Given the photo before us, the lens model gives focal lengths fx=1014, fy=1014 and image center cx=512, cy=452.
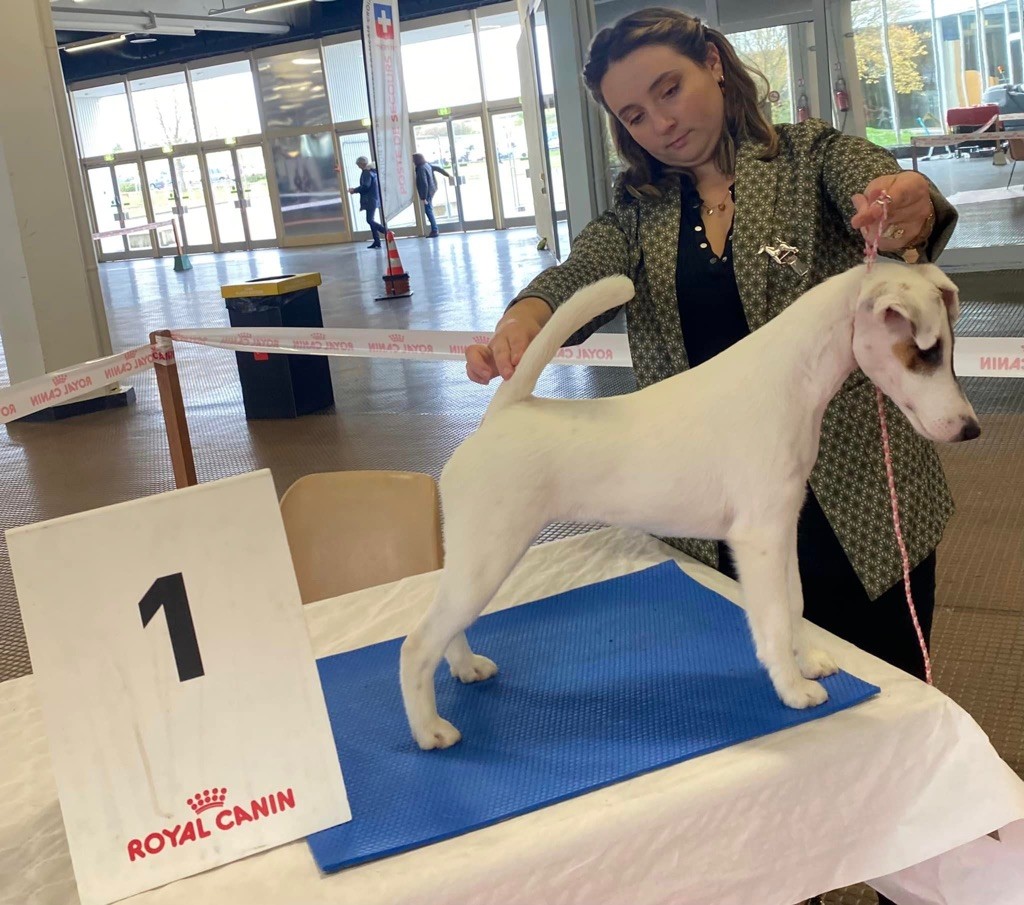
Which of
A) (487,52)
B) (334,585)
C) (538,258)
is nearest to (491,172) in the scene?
(487,52)

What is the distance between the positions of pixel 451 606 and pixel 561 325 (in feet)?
1.23

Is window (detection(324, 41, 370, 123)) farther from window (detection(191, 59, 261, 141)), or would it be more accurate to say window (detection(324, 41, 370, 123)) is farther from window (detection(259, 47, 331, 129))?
window (detection(191, 59, 261, 141))

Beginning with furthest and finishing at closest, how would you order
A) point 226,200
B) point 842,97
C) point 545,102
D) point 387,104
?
point 226,200 → point 545,102 → point 387,104 → point 842,97

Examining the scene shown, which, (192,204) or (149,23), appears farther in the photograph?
(192,204)

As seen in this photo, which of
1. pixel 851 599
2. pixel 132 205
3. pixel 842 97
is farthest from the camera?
pixel 132 205

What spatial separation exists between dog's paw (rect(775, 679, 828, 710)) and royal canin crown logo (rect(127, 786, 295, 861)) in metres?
0.62

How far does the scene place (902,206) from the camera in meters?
1.36

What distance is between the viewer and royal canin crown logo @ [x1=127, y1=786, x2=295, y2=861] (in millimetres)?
1126

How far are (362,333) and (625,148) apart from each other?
190 cm

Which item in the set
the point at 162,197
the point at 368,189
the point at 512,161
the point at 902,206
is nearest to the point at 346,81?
the point at 368,189

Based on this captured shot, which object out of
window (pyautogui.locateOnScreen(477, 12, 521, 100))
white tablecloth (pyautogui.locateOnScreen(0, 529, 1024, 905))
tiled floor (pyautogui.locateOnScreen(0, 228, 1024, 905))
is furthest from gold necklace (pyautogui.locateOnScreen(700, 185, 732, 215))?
window (pyautogui.locateOnScreen(477, 12, 521, 100))

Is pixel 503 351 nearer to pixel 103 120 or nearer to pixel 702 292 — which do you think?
pixel 702 292

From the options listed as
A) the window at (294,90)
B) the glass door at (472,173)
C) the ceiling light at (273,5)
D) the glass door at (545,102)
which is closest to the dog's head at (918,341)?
the glass door at (545,102)

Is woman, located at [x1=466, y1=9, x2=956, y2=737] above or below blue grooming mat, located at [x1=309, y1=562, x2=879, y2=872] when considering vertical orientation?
above
